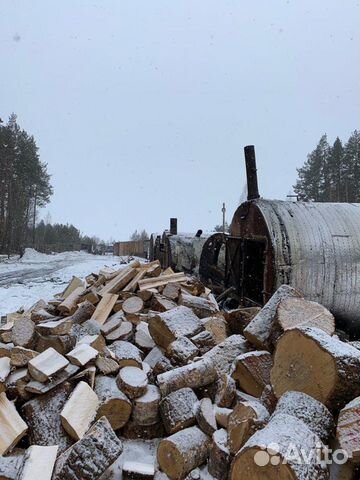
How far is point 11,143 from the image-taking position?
3350 centimetres

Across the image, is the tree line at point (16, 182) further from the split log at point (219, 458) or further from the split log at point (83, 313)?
the split log at point (219, 458)

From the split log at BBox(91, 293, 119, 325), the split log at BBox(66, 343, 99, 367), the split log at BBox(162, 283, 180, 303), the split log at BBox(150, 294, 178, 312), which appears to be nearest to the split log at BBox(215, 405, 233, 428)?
the split log at BBox(66, 343, 99, 367)

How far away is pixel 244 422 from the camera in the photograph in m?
2.35

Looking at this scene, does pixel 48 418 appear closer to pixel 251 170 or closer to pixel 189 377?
pixel 189 377

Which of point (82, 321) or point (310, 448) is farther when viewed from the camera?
point (82, 321)

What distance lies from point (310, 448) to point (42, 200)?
1968 inches

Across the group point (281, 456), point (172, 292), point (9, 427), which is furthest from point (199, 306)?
point (281, 456)

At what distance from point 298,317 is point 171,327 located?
1.31 meters

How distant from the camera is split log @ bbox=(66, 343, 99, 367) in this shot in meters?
3.21

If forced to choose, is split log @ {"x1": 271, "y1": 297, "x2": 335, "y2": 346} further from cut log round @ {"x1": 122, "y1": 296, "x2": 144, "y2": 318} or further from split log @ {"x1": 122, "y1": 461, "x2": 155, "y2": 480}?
cut log round @ {"x1": 122, "y1": 296, "x2": 144, "y2": 318}

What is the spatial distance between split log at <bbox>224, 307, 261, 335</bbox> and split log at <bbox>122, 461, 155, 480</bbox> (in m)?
1.99

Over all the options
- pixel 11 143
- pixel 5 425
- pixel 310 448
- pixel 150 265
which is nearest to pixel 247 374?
pixel 310 448

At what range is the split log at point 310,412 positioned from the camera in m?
2.20

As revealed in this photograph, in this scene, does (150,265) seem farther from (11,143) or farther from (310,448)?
(11,143)
